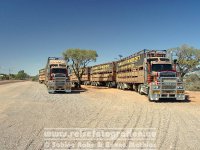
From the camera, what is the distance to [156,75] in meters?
21.9

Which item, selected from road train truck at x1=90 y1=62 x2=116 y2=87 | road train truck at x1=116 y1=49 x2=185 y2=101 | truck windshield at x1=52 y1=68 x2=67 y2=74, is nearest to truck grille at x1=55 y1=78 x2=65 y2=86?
truck windshield at x1=52 y1=68 x2=67 y2=74

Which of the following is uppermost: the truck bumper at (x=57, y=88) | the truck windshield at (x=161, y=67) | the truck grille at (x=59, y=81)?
the truck windshield at (x=161, y=67)

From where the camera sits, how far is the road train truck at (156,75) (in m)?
20.5

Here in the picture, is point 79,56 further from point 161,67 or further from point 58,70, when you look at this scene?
point 161,67

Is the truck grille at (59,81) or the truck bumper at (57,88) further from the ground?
the truck grille at (59,81)

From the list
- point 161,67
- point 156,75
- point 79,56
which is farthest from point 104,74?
point 156,75

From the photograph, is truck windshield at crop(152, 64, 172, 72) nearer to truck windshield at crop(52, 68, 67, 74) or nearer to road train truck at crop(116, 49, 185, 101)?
road train truck at crop(116, 49, 185, 101)

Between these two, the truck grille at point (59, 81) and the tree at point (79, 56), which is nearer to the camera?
the truck grille at point (59, 81)

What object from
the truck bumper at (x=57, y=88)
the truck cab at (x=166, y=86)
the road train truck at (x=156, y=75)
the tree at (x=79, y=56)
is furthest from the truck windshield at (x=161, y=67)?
the tree at (x=79, y=56)

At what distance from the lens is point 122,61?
3691 centimetres

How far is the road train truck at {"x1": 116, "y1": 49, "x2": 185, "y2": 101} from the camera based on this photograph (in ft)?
67.3

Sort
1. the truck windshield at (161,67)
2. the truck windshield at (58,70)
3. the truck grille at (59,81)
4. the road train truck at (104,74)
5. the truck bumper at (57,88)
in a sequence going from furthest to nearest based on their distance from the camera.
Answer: the road train truck at (104,74) → the truck windshield at (58,70) → the truck grille at (59,81) → the truck bumper at (57,88) → the truck windshield at (161,67)

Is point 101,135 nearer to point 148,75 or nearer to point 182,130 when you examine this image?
point 182,130

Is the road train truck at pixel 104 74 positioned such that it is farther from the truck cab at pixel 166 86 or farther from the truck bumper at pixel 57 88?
the truck cab at pixel 166 86
